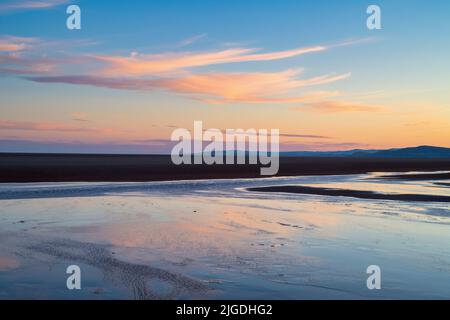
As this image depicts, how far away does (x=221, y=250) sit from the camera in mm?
12492

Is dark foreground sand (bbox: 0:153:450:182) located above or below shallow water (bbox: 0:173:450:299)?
above

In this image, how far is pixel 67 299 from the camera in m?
8.30

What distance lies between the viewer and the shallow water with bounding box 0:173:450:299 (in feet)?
29.9

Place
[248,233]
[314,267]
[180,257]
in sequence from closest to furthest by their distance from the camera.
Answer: [314,267] < [180,257] < [248,233]

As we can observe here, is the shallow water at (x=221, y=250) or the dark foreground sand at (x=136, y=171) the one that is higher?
the dark foreground sand at (x=136, y=171)

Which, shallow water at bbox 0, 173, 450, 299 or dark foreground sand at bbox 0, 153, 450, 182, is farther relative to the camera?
dark foreground sand at bbox 0, 153, 450, 182

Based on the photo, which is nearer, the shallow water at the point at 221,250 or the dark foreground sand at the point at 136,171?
the shallow water at the point at 221,250

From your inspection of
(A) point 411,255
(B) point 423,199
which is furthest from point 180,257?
(B) point 423,199

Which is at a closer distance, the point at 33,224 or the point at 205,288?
the point at 205,288

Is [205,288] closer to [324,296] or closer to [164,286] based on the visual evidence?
[164,286]

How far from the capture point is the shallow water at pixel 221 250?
29.9 feet

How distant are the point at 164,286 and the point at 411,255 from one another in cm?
690

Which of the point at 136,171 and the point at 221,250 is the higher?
the point at 136,171

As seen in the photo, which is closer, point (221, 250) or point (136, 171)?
point (221, 250)
